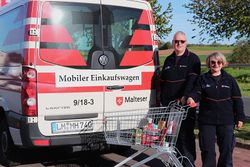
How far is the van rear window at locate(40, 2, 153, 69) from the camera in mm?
5500

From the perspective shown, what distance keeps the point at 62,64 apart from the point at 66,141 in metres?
1.03

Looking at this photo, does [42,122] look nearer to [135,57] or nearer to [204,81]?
[135,57]

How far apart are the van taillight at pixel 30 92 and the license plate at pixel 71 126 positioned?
338mm

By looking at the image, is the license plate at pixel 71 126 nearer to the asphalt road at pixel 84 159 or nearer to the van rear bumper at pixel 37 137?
the van rear bumper at pixel 37 137

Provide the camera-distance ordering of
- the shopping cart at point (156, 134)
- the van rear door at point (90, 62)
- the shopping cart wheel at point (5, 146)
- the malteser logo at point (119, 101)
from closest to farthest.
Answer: the shopping cart at point (156, 134) → the van rear door at point (90, 62) → the malteser logo at point (119, 101) → the shopping cart wheel at point (5, 146)

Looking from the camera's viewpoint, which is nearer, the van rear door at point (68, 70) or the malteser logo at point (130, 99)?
the van rear door at point (68, 70)

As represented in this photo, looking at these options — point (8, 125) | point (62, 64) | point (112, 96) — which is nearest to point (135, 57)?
point (112, 96)

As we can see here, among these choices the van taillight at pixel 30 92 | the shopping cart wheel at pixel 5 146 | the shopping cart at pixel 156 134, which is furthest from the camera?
the shopping cart wheel at pixel 5 146

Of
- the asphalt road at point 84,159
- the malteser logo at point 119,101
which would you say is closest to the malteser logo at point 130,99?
the malteser logo at point 119,101

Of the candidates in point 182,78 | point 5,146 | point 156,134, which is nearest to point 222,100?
point 182,78

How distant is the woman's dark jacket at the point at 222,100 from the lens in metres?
5.15

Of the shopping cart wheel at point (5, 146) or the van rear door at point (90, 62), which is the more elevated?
the van rear door at point (90, 62)

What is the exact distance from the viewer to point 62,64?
553 cm

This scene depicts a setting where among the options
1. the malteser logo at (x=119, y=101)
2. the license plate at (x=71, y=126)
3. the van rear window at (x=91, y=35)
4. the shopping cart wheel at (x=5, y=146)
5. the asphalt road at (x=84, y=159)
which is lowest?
the asphalt road at (x=84, y=159)
